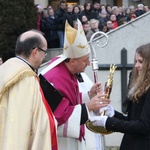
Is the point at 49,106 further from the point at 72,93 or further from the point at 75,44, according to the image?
the point at 75,44

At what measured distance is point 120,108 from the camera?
31.5 ft

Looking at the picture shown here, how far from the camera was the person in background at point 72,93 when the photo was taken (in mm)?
4953

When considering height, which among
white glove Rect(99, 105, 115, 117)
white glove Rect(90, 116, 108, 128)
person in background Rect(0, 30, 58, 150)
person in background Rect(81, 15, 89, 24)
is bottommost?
person in background Rect(81, 15, 89, 24)

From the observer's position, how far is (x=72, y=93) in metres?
5.13

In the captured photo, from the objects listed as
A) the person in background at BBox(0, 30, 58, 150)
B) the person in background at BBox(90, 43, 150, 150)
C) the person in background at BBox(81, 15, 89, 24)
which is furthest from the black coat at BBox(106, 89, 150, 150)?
the person in background at BBox(81, 15, 89, 24)

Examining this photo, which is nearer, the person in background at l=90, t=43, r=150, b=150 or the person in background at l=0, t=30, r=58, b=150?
the person in background at l=0, t=30, r=58, b=150

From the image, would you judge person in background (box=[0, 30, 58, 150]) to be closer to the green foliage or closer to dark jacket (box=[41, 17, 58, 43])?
the green foliage

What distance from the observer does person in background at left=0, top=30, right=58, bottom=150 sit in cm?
417

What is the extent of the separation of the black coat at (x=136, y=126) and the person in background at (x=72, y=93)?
392 mm

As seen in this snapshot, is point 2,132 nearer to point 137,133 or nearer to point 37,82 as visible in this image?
point 37,82

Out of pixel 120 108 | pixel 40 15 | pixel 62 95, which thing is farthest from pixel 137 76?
pixel 40 15

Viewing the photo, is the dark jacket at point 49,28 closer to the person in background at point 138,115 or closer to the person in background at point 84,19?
the person in background at point 84,19

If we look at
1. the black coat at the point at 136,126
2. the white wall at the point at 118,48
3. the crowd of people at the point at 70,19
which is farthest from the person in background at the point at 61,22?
the black coat at the point at 136,126

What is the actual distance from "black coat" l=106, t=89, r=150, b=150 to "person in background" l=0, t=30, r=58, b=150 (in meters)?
0.55
